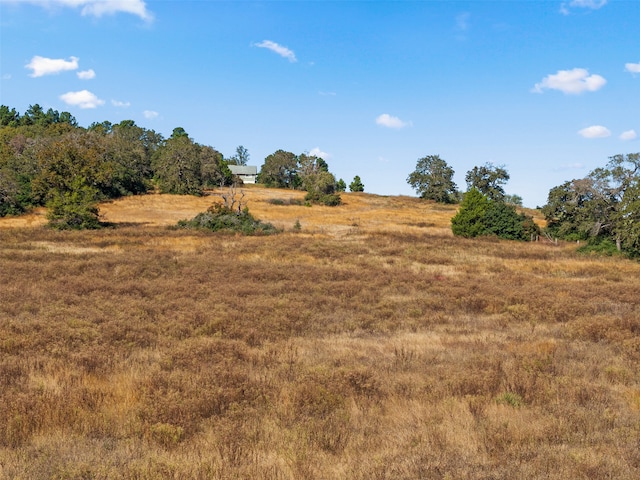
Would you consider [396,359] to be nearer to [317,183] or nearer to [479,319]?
[479,319]

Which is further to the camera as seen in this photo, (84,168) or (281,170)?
(281,170)

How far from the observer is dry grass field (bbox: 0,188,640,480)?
5367 mm

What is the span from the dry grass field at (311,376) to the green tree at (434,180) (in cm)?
8027

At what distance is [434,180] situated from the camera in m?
98.5

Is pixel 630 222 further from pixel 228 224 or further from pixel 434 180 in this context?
pixel 434 180

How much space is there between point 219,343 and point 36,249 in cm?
2377

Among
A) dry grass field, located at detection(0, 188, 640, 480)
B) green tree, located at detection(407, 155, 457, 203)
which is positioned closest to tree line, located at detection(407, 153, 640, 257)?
dry grass field, located at detection(0, 188, 640, 480)

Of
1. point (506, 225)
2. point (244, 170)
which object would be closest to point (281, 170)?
point (244, 170)

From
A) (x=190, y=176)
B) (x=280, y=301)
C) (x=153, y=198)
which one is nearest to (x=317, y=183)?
(x=190, y=176)

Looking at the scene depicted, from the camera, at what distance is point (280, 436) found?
5.97m

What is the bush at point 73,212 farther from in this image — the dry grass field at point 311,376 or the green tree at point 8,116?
the green tree at point 8,116

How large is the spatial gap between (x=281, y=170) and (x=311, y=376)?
378 ft

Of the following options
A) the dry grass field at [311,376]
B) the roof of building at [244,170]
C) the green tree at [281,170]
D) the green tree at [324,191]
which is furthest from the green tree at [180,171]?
the dry grass field at [311,376]

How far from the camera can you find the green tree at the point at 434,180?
98.4m
